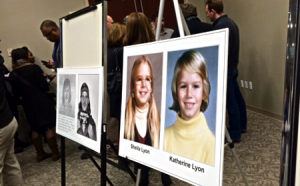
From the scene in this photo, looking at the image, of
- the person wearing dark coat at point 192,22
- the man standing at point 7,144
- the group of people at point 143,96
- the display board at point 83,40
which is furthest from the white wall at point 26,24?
the person wearing dark coat at point 192,22

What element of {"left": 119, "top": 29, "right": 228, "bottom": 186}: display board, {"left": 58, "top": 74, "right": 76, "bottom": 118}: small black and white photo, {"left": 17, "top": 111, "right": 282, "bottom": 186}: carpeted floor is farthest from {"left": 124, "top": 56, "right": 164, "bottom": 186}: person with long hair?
{"left": 17, "top": 111, "right": 282, "bottom": 186}: carpeted floor

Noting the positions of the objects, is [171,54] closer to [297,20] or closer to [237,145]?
[297,20]

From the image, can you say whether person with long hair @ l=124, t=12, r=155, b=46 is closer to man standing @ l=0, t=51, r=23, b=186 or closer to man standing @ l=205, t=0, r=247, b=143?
man standing @ l=0, t=51, r=23, b=186

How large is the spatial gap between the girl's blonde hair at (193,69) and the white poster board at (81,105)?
1.39ft

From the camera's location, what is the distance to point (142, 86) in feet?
3.85

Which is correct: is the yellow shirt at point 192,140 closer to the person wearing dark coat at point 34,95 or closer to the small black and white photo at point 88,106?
the small black and white photo at point 88,106

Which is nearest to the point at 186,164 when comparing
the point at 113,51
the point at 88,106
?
the point at 88,106

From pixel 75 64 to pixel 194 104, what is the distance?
881 mm

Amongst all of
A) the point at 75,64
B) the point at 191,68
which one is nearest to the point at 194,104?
the point at 191,68

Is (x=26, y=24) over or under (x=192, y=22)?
over

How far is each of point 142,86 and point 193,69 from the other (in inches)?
11.6

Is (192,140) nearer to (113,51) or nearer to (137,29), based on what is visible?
(137,29)

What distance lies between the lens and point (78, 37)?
1.52 m

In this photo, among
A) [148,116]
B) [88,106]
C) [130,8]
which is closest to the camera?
[148,116]
